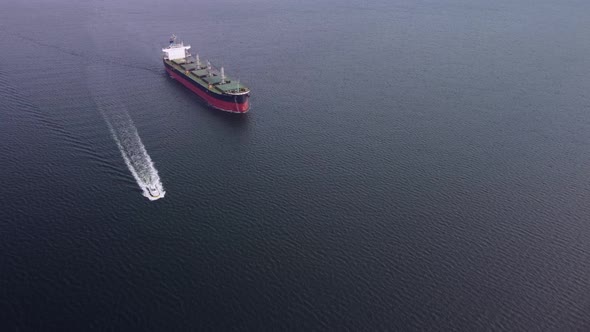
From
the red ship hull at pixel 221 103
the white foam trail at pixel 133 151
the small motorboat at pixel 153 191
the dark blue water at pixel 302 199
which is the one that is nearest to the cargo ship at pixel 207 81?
the red ship hull at pixel 221 103

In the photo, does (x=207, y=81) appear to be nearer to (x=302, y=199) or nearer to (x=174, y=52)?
(x=174, y=52)

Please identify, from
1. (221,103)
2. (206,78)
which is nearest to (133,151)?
(221,103)

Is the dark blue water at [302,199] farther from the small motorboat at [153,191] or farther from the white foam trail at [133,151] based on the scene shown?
the small motorboat at [153,191]

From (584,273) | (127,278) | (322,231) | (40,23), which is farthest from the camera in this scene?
(40,23)

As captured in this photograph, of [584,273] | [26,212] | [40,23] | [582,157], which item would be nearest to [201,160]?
[26,212]

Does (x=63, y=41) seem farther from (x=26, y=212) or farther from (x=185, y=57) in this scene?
(x=26, y=212)

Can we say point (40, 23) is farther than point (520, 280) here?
Yes
